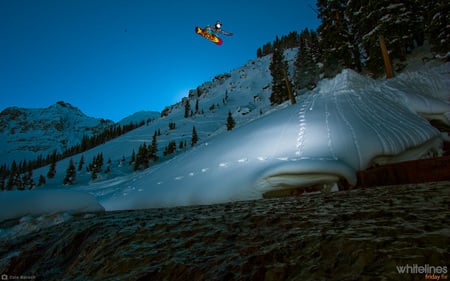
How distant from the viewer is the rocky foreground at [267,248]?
0.94 metres

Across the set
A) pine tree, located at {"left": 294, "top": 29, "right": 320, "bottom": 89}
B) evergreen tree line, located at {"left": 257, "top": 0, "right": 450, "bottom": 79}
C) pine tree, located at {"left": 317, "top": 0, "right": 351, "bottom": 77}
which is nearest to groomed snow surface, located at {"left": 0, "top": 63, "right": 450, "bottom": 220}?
evergreen tree line, located at {"left": 257, "top": 0, "right": 450, "bottom": 79}

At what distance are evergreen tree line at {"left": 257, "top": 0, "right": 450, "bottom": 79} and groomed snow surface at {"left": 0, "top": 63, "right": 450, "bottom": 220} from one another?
35.7ft

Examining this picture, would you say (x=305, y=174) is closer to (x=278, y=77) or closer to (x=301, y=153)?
(x=301, y=153)

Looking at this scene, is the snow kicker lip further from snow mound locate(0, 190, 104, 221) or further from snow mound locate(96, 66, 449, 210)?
snow mound locate(0, 190, 104, 221)

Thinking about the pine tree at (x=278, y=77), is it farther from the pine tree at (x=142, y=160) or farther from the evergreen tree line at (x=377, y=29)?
the pine tree at (x=142, y=160)

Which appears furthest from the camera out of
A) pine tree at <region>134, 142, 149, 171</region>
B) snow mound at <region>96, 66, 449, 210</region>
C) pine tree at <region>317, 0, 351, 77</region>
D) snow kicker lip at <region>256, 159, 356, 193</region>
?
pine tree at <region>134, 142, 149, 171</region>

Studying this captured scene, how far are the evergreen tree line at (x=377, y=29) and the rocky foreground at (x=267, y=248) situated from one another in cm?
1602

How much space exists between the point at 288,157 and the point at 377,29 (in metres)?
15.2

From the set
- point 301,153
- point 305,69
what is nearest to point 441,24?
point 301,153

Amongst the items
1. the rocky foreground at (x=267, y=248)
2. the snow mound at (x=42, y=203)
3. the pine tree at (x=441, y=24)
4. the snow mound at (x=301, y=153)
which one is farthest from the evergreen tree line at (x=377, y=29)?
the snow mound at (x=42, y=203)

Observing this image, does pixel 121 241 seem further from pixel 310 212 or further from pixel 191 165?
pixel 191 165

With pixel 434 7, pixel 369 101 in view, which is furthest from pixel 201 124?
pixel 369 101

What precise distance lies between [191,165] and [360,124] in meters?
3.74

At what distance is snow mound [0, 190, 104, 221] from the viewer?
3.70 metres
